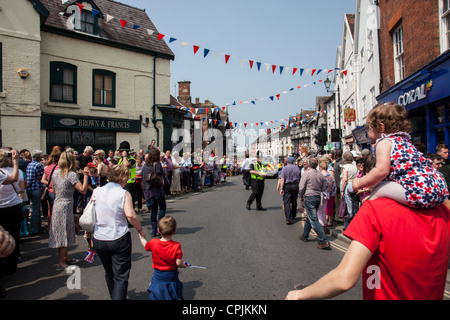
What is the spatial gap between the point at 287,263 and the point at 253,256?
26.2 inches

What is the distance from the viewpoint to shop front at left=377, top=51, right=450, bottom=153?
814 centimetres

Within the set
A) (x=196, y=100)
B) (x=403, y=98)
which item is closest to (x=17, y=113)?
(x=403, y=98)

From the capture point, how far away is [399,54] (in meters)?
11.8

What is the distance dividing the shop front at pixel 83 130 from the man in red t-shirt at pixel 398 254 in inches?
653

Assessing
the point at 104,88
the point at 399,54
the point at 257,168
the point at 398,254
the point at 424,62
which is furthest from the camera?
the point at 104,88

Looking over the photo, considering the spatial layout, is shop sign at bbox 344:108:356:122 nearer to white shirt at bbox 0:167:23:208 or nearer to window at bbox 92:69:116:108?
window at bbox 92:69:116:108

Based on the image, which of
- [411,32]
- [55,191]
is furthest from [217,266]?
[411,32]

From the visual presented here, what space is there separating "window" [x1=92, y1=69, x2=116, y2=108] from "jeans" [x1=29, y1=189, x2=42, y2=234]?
427 inches

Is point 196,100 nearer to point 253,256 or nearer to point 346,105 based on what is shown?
point 346,105

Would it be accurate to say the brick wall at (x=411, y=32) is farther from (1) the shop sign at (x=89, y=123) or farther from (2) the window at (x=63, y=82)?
(2) the window at (x=63, y=82)

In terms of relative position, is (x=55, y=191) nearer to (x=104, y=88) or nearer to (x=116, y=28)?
(x=104, y=88)

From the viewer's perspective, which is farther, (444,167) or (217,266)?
(444,167)

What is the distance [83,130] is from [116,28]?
6917 millimetres

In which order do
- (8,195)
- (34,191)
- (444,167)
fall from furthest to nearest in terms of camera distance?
(34,191), (444,167), (8,195)
